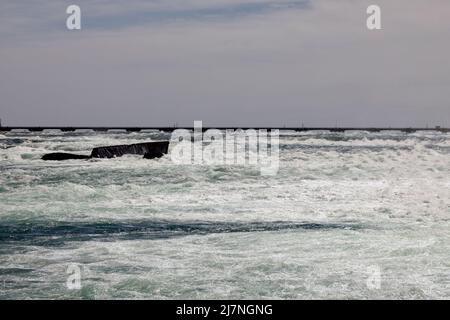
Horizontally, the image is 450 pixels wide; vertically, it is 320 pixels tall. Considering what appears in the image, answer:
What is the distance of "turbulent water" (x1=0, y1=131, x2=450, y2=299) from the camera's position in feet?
28.5

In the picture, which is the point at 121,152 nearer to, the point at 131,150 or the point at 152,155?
the point at 131,150

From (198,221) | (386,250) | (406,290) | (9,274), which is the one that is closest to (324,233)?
(386,250)

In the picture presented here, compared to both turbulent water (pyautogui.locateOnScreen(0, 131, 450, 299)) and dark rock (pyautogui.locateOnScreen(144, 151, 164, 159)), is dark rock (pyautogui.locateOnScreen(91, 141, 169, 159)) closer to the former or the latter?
dark rock (pyautogui.locateOnScreen(144, 151, 164, 159))

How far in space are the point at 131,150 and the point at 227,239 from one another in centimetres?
3153

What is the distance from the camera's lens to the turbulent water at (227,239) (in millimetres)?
8672

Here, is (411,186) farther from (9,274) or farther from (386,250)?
(9,274)

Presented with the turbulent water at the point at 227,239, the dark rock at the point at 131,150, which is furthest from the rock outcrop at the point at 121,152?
the turbulent water at the point at 227,239

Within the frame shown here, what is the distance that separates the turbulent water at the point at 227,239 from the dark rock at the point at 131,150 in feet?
54.8

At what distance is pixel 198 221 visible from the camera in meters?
14.4

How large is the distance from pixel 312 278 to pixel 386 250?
2.26 meters

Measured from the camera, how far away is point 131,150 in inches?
1692

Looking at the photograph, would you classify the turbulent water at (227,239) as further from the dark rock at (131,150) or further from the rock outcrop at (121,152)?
the dark rock at (131,150)

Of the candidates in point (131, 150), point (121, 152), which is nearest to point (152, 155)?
point (121, 152)

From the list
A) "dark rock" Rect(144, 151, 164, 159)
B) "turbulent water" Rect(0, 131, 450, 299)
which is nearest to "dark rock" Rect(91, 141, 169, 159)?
"dark rock" Rect(144, 151, 164, 159)
